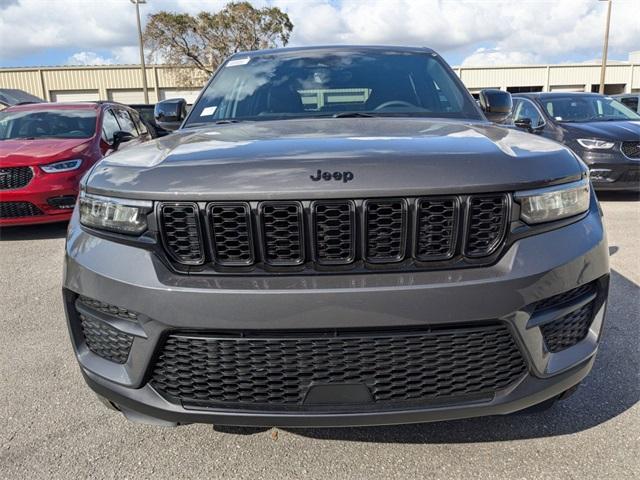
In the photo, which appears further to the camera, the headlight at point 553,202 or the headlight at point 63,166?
the headlight at point 63,166

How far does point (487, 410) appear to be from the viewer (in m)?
1.74

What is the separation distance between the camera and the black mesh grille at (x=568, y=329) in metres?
1.76

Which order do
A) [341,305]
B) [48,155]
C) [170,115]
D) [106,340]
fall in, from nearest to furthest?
[341,305]
[106,340]
[170,115]
[48,155]

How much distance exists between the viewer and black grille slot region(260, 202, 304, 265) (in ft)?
5.49

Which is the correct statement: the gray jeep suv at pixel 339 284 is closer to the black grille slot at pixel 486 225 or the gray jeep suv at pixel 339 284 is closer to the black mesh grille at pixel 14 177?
the black grille slot at pixel 486 225

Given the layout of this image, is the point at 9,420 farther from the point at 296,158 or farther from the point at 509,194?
the point at 509,194

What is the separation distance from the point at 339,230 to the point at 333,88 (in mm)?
1640

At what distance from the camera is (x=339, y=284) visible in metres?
1.65

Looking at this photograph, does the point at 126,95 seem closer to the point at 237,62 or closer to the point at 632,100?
the point at 632,100

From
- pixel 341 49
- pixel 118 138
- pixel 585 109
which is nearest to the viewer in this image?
pixel 341 49

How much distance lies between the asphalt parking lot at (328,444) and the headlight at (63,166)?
3.69 m

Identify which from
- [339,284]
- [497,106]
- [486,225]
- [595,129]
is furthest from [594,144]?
[339,284]

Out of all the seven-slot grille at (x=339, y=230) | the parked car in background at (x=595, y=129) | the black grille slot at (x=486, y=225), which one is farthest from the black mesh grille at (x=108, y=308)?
the parked car in background at (x=595, y=129)

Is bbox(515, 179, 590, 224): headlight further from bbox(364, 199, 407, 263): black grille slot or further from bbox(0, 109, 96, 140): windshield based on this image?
bbox(0, 109, 96, 140): windshield
